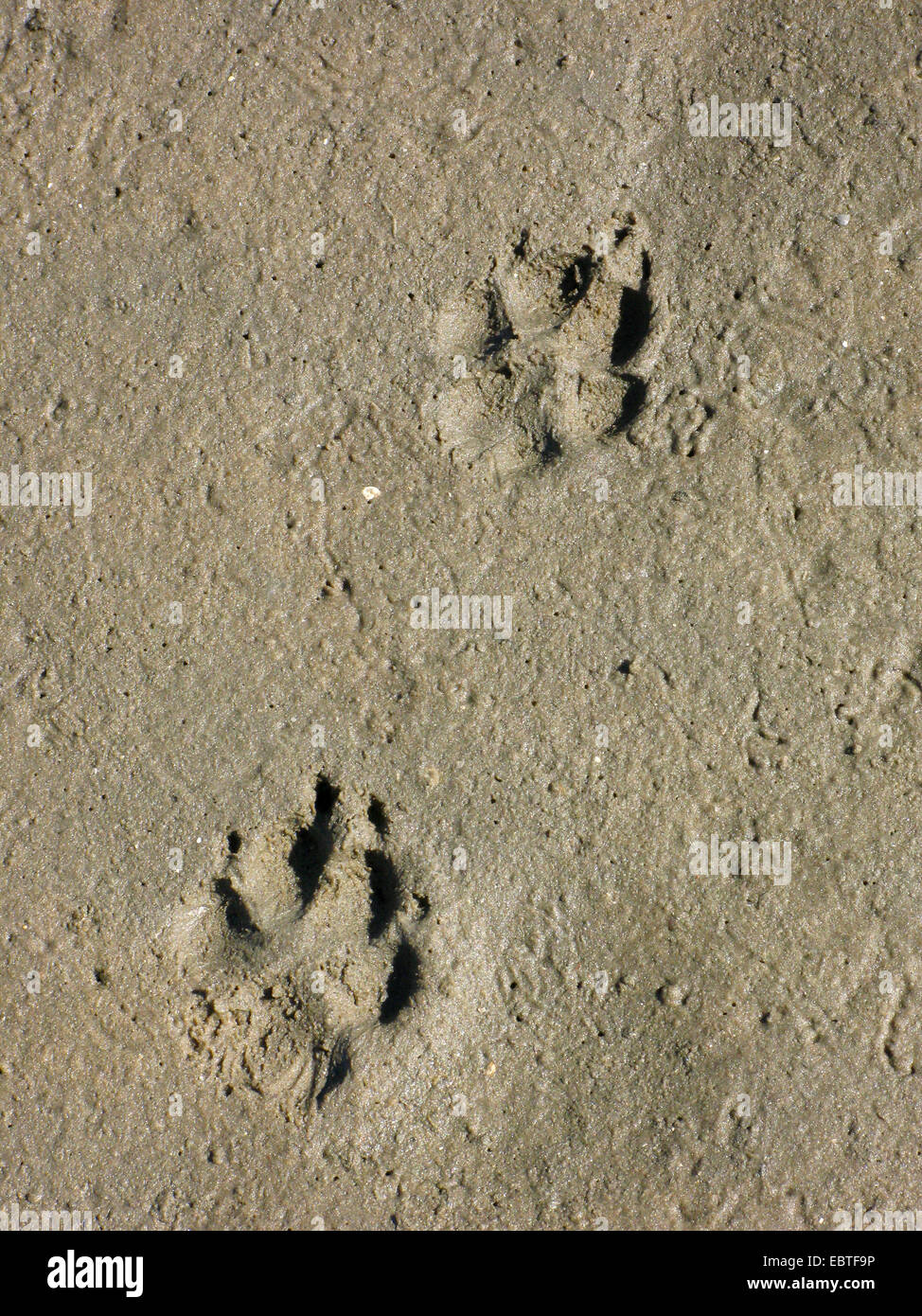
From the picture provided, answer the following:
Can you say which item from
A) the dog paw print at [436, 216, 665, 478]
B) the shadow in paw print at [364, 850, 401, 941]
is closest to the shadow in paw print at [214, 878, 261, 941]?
the shadow in paw print at [364, 850, 401, 941]

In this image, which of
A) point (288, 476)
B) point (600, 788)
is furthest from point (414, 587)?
point (600, 788)

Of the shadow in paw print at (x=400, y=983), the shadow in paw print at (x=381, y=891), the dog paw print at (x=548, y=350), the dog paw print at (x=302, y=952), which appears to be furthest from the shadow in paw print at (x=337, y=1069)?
the dog paw print at (x=548, y=350)

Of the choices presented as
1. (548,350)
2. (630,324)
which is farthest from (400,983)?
(630,324)

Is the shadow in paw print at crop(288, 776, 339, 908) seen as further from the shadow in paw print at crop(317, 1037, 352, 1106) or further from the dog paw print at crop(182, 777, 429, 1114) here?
the shadow in paw print at crop(317, 1037, 352, 1106)

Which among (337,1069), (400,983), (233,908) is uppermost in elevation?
(233,908)

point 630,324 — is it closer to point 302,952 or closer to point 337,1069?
point 302,952

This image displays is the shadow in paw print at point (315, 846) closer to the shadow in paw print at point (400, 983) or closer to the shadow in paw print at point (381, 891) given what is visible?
the shadow in paw print at point (381, 891)

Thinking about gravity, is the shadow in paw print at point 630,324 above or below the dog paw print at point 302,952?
above

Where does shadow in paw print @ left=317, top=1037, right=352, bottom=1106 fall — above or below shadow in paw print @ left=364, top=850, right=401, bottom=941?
below
